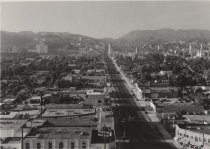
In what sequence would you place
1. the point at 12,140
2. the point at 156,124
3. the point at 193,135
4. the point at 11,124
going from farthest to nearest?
1. the point at 156,124
2. the point at 11,124
3. the point at 193,135
4. the point at 12,140

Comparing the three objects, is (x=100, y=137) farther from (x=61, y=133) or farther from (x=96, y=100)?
(x=96, y=100)

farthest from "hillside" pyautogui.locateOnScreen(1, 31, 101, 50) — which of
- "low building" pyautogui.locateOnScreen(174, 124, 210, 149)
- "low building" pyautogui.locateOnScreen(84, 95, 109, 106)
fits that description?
"low building" pyautogui.locateOnScreen(174, 124, 210, 149)

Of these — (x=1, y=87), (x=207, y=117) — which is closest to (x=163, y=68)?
(x=1, y=87)

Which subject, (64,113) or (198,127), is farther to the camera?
(64,113)

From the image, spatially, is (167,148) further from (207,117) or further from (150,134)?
(207,117)

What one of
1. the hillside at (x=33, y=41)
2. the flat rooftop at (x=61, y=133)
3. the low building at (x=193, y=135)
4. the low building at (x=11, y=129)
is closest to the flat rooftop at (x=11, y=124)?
the low building at (x=11, y=129)

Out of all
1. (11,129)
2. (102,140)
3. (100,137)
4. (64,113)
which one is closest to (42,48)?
(64,113)

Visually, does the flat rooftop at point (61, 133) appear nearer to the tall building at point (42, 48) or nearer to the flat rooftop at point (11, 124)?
the flat rooftop at point (11, 124)

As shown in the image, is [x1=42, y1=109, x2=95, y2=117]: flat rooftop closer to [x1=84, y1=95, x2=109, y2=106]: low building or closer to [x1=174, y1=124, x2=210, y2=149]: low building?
[x1=84, y1=95, x2=109, y2=106]: low building
